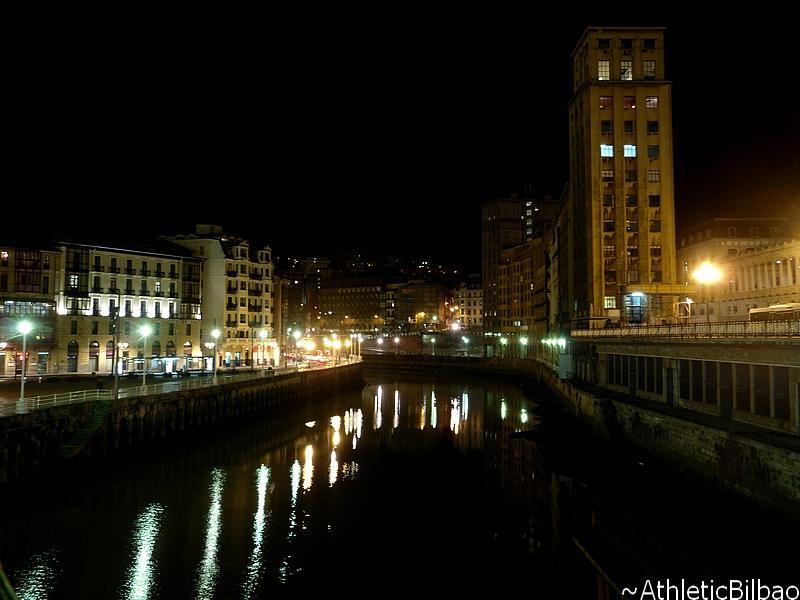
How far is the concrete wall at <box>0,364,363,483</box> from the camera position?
37.9 metres

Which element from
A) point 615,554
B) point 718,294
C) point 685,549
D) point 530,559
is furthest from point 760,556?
point 718,294

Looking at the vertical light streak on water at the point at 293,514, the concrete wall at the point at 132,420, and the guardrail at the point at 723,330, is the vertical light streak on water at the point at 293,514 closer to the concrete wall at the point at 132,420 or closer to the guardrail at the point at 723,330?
the concrete wall at the point at 132,420

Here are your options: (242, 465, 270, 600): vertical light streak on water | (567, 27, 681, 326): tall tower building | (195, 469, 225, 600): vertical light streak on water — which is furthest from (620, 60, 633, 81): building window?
(195, 469, 225, 600): vertical light streak on water

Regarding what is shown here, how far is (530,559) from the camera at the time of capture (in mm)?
28938

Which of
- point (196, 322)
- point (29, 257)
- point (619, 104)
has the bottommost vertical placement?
point (196, 322)

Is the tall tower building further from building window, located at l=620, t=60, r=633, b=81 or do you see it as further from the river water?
the river water

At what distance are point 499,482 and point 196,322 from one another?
218ft

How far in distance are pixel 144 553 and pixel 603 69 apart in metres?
72.4

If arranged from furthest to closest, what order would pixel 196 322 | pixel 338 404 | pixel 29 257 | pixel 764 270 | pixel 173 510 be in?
1. pixel 196 322
2. pixel 338 404
3. pixel 29 257
4. pixel 764 270
5. pixel 173 510

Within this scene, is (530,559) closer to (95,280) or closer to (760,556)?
(760,556)

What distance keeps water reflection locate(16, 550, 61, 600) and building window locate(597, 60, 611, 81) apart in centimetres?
7394

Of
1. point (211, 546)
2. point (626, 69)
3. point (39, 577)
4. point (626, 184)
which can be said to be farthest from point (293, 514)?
point (626, 69)

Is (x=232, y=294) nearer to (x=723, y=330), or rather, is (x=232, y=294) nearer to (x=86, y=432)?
(x=86, y=432)

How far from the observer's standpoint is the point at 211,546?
30.0 meters
